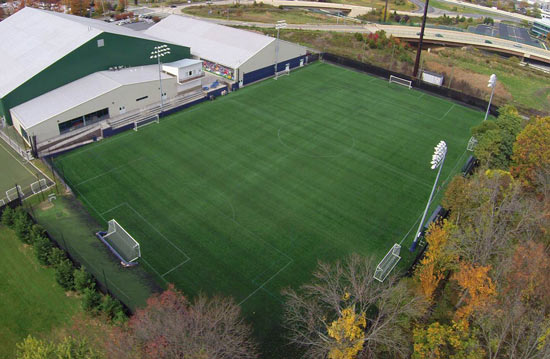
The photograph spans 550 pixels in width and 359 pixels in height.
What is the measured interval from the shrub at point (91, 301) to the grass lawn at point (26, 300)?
1222 millimetres

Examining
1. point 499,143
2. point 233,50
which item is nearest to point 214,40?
point 233,50

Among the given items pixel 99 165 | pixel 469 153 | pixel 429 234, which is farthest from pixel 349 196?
pixel 99 165

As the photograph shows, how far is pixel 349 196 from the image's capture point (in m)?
37.9

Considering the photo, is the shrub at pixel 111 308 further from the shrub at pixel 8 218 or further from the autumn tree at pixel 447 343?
the autumn tree at pixel 447 343

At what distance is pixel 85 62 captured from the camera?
154 feet

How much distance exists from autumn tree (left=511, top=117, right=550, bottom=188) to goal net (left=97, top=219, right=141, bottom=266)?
3594 centimetres

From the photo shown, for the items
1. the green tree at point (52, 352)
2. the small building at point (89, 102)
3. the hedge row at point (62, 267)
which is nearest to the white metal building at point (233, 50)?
the small building at point (89, 102)

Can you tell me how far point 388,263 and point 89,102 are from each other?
35.6 m

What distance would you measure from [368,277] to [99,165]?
96.6 feet

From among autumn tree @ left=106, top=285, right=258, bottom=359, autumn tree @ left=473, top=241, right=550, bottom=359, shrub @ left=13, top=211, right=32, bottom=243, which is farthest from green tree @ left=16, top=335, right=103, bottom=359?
autumn tree @ left=473, top=241, right=550, bottom=359

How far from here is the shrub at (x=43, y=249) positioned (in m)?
28.4

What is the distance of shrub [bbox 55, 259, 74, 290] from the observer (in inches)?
1049

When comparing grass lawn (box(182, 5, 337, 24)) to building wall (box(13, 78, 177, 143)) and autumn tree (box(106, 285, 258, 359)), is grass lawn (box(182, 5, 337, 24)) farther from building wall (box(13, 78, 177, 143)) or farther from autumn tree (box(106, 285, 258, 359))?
autumn tree (box(106, 285, 258, 359))

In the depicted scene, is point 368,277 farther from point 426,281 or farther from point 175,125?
point 175,125
